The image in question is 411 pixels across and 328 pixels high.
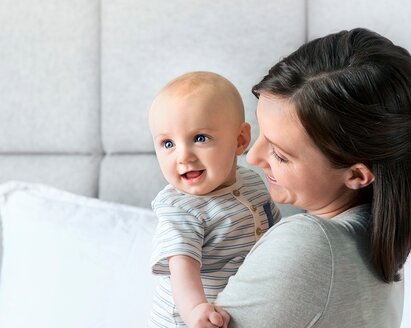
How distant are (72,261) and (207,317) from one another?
0.87 metres

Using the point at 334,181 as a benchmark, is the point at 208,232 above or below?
below

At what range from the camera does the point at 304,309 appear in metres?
0.93

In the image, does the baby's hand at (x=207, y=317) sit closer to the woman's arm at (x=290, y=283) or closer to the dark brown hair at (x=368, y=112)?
the woman's arm at (x=290, y=283)

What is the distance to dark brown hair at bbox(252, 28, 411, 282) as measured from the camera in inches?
37.4

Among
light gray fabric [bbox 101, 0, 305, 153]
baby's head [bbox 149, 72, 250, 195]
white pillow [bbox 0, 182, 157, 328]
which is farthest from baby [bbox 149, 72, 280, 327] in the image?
light gray fabric [bbox 101, 0, 305, 153]

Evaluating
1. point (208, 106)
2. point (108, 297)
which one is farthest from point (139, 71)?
A: point (208, 106)

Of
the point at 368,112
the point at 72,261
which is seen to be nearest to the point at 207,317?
the point at 368,112

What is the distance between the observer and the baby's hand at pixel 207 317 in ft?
3.16

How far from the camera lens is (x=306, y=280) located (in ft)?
3.04

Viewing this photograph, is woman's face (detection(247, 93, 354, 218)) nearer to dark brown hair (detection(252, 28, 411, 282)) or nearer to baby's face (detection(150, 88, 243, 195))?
dark brown hair (detection(252, 28, 411, 282))

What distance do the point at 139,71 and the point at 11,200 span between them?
51 centimetres

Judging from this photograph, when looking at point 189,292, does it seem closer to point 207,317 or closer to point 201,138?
point 207,317

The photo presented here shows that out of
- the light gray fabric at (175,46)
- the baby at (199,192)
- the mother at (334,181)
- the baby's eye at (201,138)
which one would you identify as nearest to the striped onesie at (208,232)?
the baby at (199,192)

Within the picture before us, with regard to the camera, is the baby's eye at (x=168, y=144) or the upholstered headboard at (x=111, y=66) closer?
the baby's eye at (x=168, y=144)
